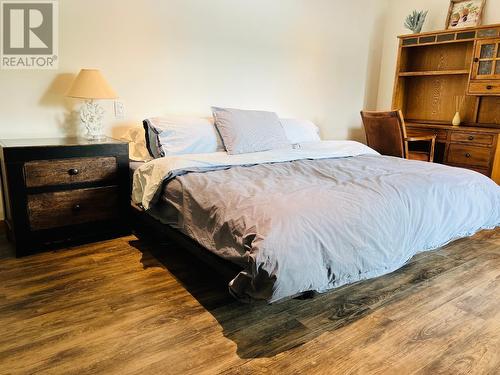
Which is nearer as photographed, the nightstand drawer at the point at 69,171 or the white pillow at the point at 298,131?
the nightstand drawer at the point at 69,171

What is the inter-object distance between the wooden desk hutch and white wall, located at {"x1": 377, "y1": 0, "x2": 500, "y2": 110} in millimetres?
230

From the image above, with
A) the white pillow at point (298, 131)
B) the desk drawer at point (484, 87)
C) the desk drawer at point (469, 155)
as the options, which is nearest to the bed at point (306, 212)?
the white pillow at point (298, 131)

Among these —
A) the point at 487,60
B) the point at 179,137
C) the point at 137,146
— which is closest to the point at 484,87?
the point at 487,60

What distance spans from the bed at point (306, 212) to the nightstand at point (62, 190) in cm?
25

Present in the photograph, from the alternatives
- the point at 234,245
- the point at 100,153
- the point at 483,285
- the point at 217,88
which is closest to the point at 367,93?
the point at 217,88

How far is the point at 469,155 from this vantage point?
381 cm

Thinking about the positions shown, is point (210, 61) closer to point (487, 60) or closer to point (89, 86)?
point (89, 86)

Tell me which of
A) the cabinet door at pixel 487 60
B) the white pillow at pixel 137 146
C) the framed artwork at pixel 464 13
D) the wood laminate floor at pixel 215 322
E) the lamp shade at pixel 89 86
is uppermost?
the framed artwork at pixel 464 13

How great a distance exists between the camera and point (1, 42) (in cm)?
251

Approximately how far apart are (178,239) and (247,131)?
3.83ft

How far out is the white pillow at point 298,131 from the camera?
3445 mm

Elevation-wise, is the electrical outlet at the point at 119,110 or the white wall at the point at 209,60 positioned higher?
the white wall at the point at 209,60

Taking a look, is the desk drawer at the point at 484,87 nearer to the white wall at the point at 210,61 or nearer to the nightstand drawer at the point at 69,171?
the white wall at the point at 210,61

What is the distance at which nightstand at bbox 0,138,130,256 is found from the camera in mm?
2287
